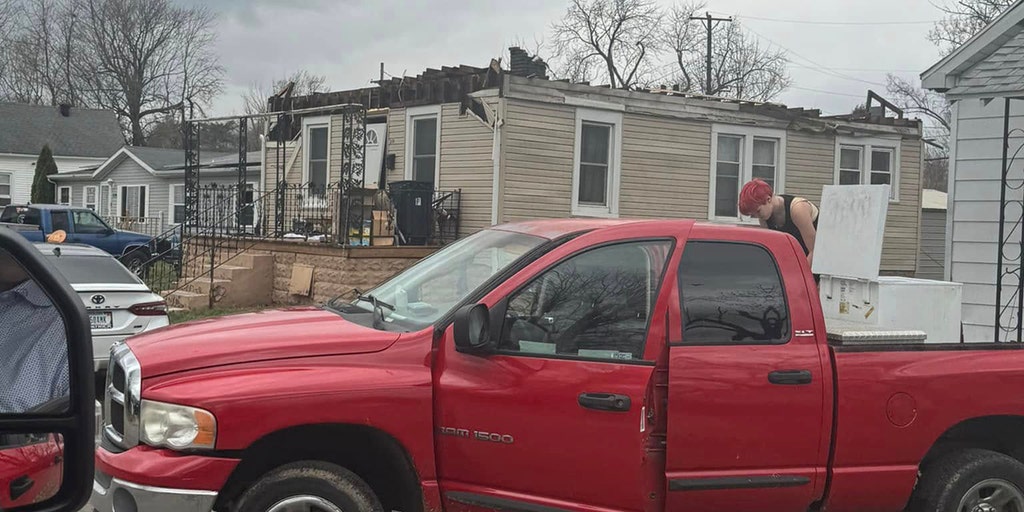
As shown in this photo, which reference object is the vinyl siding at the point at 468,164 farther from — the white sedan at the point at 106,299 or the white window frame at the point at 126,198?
the white window frame at the point at 126,198

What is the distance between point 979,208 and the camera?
29.1 ft

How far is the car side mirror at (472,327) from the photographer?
377 cm

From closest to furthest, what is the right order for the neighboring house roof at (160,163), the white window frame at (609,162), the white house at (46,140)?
1. the white window frame at (609,162)
2. the neighboring house roof at (160,163)
3. the white house at (46,140)

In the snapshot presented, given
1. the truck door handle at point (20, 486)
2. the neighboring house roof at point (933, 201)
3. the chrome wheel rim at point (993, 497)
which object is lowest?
the chrome wheel rim at point (993, 497)

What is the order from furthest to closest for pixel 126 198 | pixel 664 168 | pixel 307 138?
pixel 126 198
pixel 307 138
pixel 664 168

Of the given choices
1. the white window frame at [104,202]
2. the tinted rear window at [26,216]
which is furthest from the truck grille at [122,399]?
the white window frame at [104,202]

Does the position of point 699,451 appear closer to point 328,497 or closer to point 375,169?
point 328,497

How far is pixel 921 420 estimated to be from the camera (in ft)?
14.5

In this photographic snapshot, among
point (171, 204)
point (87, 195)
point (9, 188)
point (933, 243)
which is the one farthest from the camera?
point (9, 188)

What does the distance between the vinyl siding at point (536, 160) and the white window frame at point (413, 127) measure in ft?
5.29

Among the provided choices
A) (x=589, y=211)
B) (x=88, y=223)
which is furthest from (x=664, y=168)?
(x=88, y=223)

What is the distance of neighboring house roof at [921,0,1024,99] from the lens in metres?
7.92

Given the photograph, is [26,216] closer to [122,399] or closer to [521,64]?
[521,64]

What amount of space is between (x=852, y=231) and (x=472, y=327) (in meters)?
3.02
